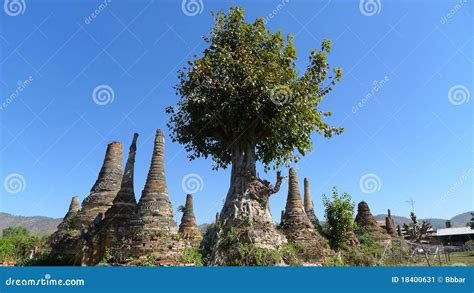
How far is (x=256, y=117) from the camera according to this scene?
15.8m

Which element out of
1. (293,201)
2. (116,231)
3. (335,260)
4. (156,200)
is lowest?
(335,260)

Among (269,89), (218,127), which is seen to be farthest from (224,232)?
(269,89)

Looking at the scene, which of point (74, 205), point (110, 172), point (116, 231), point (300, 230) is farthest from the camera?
point (74, 205)

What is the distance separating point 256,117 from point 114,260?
28.1 feet

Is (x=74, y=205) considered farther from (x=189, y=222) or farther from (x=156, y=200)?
(x=156, y=200)

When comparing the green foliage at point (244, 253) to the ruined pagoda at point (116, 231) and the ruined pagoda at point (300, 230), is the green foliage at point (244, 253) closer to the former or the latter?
the ruined pagoda at point (116, 231)

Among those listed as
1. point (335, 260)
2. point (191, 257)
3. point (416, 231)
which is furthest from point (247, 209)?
point (416, 231)

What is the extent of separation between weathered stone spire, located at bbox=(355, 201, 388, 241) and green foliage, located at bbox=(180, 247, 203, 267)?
17.1 metres

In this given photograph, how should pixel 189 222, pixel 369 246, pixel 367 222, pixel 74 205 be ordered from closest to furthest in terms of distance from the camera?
pixel 74 205
pixel 189 222
pixel 369 246
pixel 367 222

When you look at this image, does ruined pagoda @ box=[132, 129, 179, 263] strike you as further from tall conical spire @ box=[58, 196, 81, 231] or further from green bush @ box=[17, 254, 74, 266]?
tall conical spire @ box=[58, 196, 81, 231]

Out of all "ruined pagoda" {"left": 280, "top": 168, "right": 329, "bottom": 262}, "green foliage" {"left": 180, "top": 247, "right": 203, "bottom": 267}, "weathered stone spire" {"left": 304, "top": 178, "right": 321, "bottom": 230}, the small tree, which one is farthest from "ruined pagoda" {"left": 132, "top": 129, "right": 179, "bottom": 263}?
the small tree

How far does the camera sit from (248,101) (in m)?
15.2

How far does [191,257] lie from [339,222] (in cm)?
1159

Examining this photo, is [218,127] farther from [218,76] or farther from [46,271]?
[46,271]
